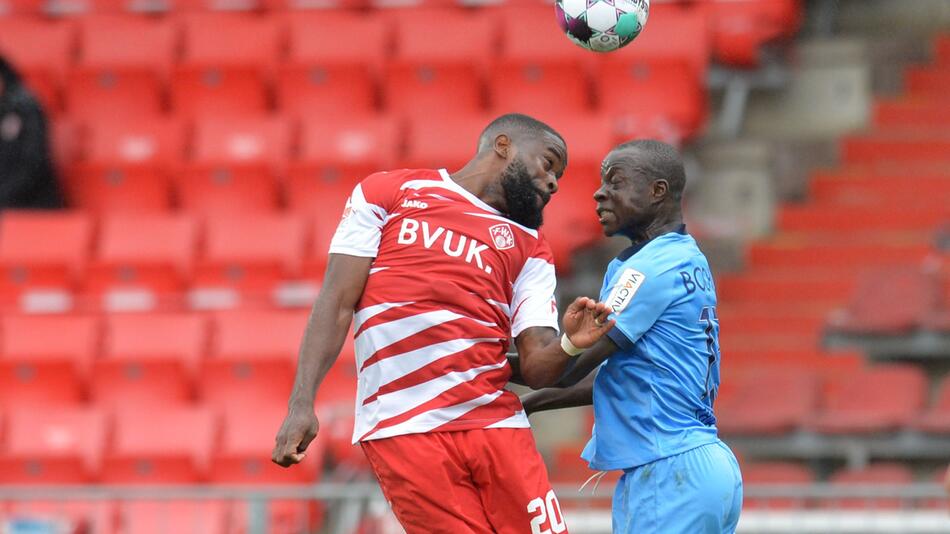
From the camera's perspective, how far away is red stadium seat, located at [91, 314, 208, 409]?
1102 cm

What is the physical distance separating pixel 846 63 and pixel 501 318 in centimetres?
902

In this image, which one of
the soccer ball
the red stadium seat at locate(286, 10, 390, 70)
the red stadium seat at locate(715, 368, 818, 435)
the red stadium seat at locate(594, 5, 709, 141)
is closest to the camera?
the soccer ball

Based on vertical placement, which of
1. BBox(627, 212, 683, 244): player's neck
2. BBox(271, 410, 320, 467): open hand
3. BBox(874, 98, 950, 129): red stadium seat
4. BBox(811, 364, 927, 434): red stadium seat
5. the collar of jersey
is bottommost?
BBox(271, 410, 320, 467): open hand

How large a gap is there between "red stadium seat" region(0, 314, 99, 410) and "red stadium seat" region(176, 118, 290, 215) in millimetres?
1546

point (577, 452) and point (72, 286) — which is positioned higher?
point (72, 286)

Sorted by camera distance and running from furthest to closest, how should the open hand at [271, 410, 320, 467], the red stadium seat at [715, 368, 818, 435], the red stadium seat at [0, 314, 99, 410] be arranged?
the red stadium seat at [0, 314, 99, 410], the red stadium seat at [715, 368, 818, 435], the open hand at [271, 410, 320, 467]

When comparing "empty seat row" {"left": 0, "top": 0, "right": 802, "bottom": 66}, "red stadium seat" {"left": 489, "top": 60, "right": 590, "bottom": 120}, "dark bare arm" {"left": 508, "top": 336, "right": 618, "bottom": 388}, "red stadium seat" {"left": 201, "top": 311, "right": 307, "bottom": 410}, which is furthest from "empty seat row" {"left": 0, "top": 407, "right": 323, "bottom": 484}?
"dark bare arm" {"left": 508, "top": 336, "right": 618, "bottom": 388}

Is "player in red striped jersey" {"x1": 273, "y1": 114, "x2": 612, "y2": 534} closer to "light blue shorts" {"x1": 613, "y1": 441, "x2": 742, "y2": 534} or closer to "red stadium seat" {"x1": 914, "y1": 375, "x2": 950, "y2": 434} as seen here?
"light blue shorts" {"x1": 613, "y1": 441, "x2": 742, "y2": 534}

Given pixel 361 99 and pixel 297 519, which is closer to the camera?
pixel 297 519

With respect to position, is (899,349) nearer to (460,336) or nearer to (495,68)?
(495,68)

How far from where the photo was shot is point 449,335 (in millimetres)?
5562

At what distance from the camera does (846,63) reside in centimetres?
1398

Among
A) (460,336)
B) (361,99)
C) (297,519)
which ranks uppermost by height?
(361,99)

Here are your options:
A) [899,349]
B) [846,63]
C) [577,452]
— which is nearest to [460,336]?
[577,452]
